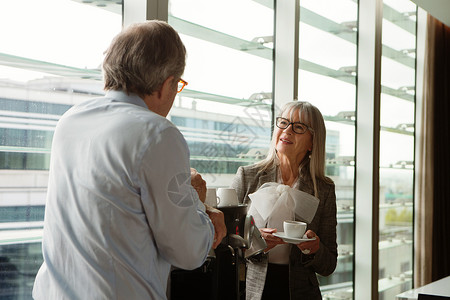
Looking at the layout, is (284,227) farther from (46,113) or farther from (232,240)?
(46,113)

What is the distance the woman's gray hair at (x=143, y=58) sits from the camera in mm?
1247

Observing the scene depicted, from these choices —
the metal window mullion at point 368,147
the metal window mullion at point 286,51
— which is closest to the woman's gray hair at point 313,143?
the metal window mullion at point 286,51

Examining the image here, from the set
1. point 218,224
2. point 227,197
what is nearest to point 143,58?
point 218,224

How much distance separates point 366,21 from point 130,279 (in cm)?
353

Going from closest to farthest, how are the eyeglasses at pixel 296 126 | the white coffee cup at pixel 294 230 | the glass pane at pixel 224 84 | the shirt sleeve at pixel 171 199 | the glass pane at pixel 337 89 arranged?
the shirt sleeve at pixel 171 199 < the white coffee cup at pixel 294 230 < the eyeglasses at pixel 296 126 < the glass pane at pixel 224 84 < the glass pane at pixel 337 89

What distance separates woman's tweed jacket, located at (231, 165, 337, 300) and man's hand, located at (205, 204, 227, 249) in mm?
733

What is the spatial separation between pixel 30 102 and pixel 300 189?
120cm

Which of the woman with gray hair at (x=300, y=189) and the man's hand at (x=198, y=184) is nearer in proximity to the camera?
the man's hand at (x=198, y=184)

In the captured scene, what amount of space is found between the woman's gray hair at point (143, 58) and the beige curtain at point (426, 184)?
4485mm

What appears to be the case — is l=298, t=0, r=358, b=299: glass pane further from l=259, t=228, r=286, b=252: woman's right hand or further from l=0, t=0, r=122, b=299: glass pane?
l=0, t=0, r=122, b=299: glass pane

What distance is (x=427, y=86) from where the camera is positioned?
17.3 feet

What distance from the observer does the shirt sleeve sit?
114 centimetres

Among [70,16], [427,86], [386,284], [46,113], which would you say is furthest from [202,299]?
[427,86]

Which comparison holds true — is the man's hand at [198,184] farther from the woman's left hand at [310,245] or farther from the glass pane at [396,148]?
the glass pane at [396,148]
